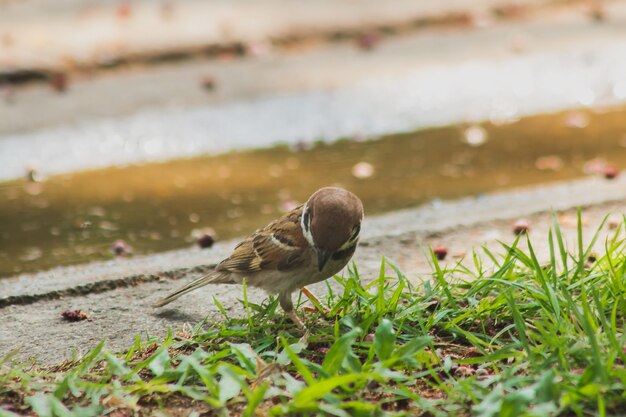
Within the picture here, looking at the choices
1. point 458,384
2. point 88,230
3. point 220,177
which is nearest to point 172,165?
point 220,177

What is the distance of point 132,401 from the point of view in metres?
3.53

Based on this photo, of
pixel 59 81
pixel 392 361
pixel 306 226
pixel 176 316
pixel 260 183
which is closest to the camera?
pixel 392 361

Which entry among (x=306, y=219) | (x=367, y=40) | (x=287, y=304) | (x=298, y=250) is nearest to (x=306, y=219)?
(x=306, y=219)

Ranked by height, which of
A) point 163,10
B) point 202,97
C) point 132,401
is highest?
point 163,10

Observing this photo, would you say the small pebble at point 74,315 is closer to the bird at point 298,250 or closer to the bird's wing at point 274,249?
the bird at point 298,250

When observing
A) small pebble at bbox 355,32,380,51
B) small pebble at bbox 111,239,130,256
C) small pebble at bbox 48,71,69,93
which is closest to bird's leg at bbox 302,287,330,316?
small pebble at bbox 111,239,130,256

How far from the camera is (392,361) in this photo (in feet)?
11.5

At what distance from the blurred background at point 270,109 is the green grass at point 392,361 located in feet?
5.21

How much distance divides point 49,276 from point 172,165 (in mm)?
2215

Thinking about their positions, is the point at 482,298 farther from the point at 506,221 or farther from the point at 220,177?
the point at 220,177

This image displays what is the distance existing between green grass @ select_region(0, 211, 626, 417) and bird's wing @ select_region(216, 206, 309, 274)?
0.59 ft

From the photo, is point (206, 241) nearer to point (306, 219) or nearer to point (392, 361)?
point (306, 219)

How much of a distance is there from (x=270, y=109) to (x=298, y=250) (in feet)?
13.7

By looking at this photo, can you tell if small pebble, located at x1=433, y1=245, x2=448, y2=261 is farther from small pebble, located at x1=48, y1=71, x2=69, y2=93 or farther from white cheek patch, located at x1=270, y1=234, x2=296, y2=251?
small pebble, located at x1=48, y1=71, x2=69, y2=93
